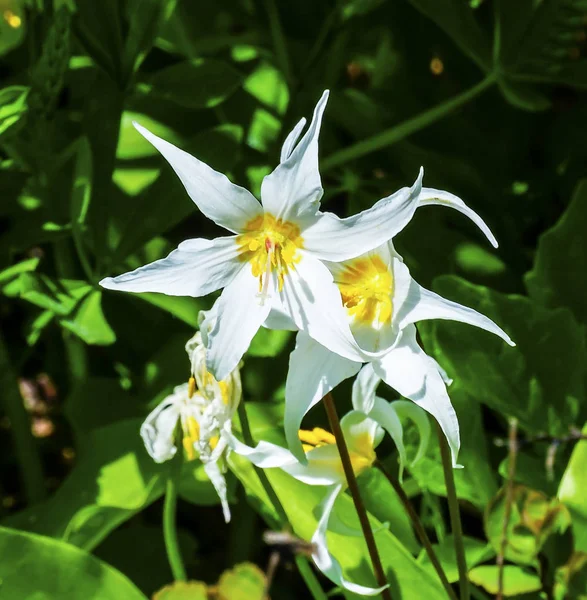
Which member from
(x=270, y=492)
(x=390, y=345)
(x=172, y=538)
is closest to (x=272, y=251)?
(x=390, y=345)

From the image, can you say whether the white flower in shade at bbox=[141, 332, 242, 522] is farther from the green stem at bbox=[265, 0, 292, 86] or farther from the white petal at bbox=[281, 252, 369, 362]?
the green stem at bbox=[265, 0, 292, 86]

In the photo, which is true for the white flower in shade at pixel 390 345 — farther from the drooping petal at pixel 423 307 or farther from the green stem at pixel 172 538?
the green stem at pixel 172 538

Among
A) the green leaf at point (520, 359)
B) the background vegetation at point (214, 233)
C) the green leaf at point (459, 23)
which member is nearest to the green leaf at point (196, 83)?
the background vegetation at point (214, 233)

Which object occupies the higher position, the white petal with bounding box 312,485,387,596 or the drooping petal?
the drooping petal

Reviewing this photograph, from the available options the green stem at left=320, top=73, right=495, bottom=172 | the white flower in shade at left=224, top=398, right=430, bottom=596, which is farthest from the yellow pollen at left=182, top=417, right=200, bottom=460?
the green stem at left=320, top=73, right=495, bottom=172

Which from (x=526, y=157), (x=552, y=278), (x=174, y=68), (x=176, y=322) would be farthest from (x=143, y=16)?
(x=526, y=157)

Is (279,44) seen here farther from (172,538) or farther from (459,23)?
(172,538)

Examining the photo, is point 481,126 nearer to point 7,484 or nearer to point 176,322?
point 176,322

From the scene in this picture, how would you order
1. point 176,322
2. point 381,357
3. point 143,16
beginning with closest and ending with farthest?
point 381,357 < point 143,16 < point 176,322
